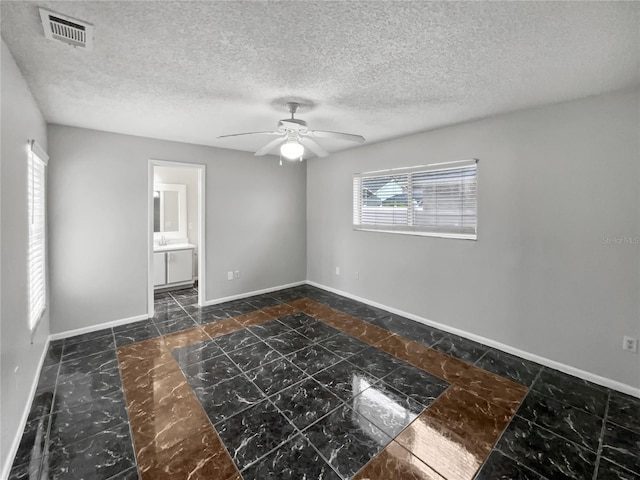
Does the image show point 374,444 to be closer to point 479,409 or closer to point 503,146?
point 479,409

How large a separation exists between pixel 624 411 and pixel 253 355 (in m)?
3.03

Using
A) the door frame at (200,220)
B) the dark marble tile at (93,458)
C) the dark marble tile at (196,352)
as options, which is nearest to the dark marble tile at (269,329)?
the dark marble tile at (196,352)

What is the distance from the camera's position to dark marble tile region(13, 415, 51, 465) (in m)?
1.71

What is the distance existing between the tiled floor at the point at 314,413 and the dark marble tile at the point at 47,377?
0.01 meters

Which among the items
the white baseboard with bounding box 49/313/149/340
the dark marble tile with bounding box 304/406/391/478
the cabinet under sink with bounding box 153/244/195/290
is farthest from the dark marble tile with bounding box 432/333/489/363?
the cabinet under sink with bounding box 153/244/195/290

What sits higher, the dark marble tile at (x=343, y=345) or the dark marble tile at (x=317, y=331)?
the dark marble tile at (x=317, y=331)

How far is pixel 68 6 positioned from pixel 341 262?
4.16 metres

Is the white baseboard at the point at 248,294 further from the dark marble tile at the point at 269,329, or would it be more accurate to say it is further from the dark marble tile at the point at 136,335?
the dark marble tile at the point at 269,329

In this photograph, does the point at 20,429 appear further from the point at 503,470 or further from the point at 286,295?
the point at 286,295

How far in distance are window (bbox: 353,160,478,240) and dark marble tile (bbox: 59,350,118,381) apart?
11.4 feet

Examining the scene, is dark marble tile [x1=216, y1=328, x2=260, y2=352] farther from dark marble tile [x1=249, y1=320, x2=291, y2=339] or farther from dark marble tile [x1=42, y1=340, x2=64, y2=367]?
dark marble tile [x1=42, y1=340, x2=64, y2=367]

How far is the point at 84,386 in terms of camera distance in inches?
95.0

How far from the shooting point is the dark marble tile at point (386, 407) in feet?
6.58

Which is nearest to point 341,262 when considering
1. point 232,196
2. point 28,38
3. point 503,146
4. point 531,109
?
point 232,196
